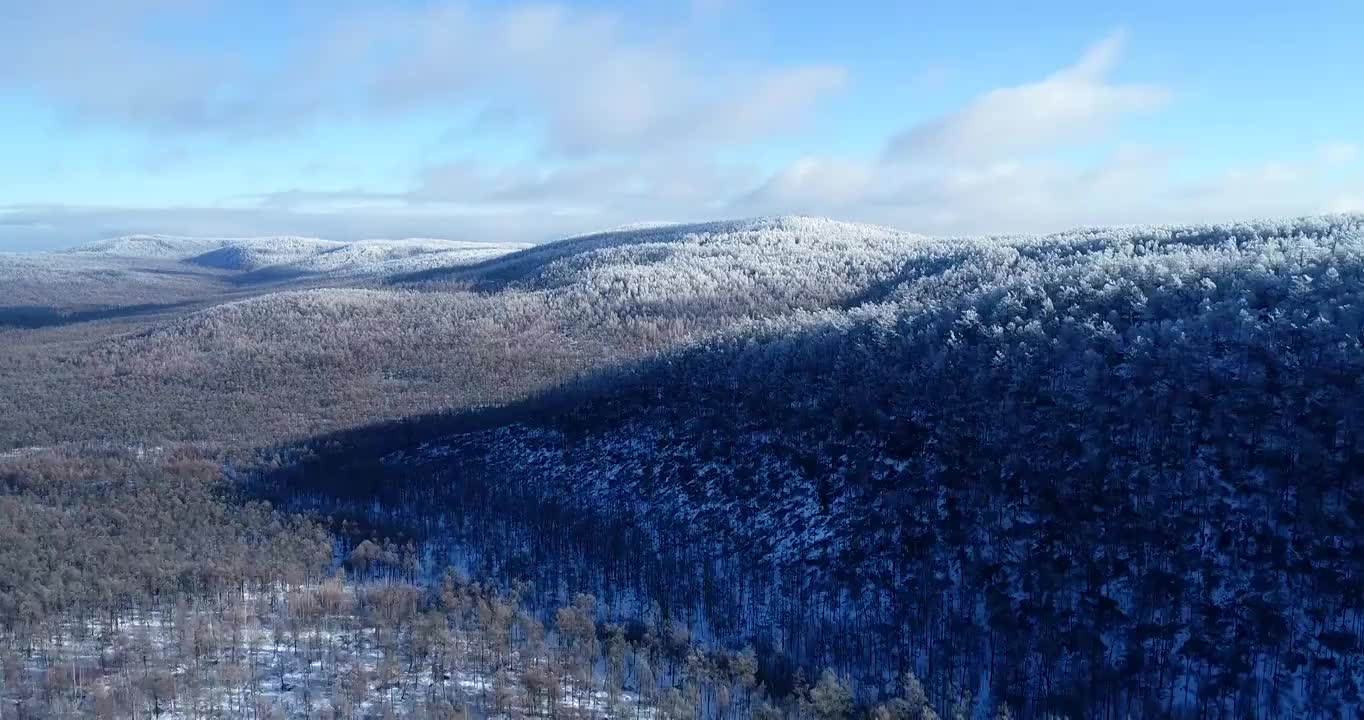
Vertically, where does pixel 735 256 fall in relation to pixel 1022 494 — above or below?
above

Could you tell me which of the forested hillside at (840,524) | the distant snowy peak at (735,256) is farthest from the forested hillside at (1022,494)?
the distant snowy peak at (735,256)

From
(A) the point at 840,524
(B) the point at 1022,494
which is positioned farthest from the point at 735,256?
(B) the point at 1022,494

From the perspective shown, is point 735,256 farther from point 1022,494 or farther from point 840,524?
point 1022,494

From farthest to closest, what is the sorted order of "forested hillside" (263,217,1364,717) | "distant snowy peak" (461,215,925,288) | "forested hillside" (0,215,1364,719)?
"distant snowy peak" (461,215,925,288) → "forested hillside" (263,217,1364,717) → "forested hillside" (0,215,1364,719)

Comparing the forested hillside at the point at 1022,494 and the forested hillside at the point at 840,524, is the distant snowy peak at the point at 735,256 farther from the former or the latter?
the forested hillside at the point at 1022,494

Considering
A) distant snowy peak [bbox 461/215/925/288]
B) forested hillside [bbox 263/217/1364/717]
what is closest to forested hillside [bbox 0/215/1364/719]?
forested hillside [bbox 263/217/1364/717]

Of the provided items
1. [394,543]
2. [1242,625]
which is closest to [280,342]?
Answer: [394,543]

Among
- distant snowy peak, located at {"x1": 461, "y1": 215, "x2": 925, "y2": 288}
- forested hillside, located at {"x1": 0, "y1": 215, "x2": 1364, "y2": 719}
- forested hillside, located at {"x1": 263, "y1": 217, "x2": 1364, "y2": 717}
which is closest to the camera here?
forested hillside, located at {"x1": 0, "y1": 215, "x2": 1364, "y2": 719}

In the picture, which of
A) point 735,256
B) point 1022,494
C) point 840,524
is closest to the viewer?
point 1022,494

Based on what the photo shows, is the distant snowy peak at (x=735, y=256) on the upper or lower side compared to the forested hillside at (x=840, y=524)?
upper

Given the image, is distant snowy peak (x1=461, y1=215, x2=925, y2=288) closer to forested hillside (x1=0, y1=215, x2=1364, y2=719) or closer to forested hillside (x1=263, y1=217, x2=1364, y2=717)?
forested hillside (x1=0, y1=215, x2=1364, y2=719)

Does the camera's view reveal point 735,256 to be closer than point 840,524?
No

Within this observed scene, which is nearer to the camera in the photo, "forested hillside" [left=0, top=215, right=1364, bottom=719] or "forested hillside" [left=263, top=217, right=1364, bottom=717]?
"forested hillside" [left=0, top=215, right=1364, bottom=719]

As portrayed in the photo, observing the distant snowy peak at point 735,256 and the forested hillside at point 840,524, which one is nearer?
the forested hillside at point 840,524
